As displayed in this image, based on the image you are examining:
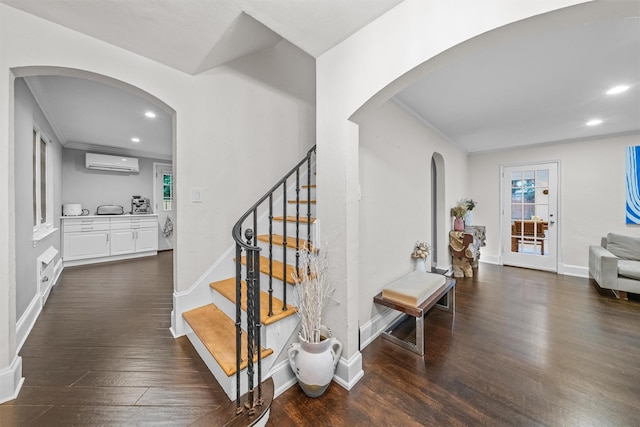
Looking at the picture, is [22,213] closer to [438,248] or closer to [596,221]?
[438,248]

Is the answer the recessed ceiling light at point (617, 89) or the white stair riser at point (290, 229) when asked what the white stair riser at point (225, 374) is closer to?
the white stair riser at point (290, 229)

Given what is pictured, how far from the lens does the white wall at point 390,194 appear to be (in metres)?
2.25

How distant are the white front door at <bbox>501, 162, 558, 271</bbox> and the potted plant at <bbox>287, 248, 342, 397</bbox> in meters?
4.99

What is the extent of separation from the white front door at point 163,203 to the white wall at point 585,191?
794 cm

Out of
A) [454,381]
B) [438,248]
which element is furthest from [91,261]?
[438,248]

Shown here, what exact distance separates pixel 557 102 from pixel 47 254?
21.4 feet

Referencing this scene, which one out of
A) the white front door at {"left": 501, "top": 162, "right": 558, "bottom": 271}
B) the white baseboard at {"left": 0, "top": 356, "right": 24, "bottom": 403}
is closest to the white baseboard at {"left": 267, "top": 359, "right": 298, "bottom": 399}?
the white baseboard at {"left": 0, "top": 356, "right": 24, "bottom": 403}

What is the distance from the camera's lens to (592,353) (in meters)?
2.02

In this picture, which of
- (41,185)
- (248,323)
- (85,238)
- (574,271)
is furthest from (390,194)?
(85,238)

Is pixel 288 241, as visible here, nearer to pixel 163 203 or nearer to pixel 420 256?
pixel 420 256

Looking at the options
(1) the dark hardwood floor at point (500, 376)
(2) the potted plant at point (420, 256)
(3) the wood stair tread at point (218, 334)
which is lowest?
(1) the dark hardwood floor at point (500, 376)

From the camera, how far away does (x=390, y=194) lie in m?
2.60

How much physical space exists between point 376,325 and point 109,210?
5.78 metres

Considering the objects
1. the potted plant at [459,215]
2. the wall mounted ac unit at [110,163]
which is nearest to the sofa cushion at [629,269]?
the potted plant at [459,215]
